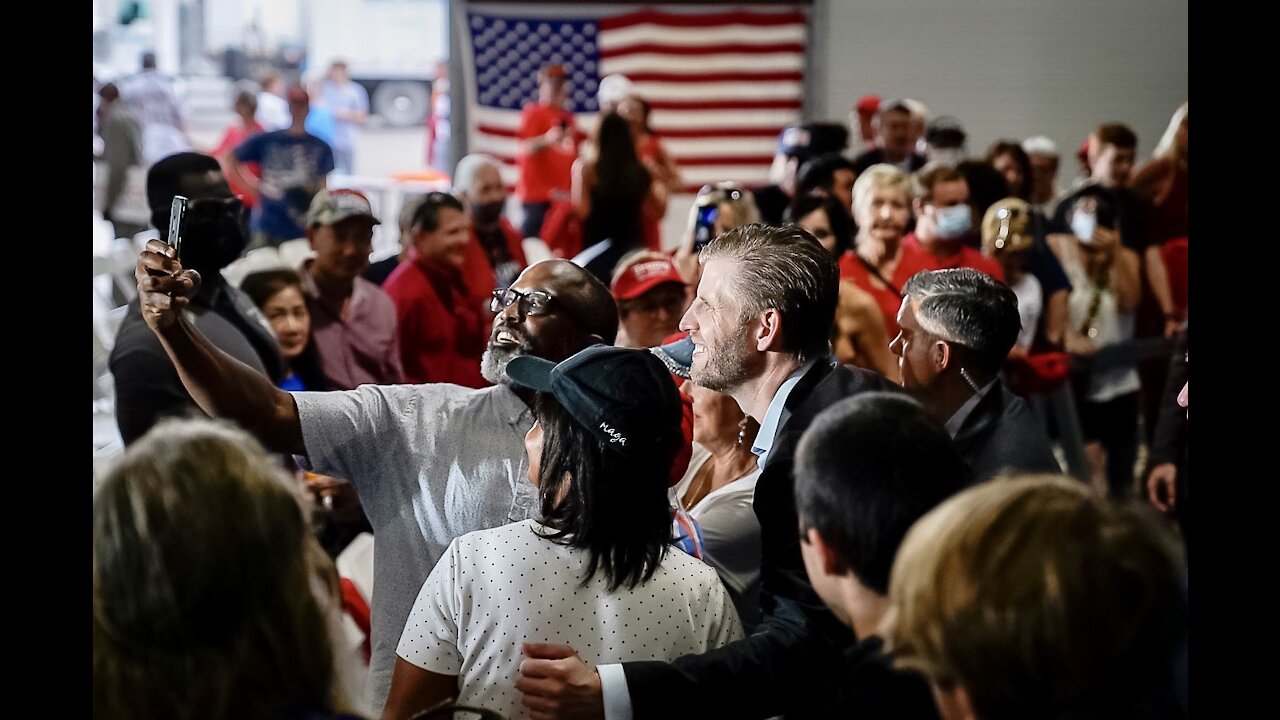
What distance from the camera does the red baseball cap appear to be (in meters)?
4.71

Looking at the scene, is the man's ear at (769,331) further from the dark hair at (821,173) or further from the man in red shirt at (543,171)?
the man in red shirt at (543,171)

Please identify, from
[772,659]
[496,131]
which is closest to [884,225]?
[772,659]

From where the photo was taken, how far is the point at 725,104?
12.2m

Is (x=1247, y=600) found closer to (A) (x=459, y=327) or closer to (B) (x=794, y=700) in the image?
(B) (x=794, y=700)

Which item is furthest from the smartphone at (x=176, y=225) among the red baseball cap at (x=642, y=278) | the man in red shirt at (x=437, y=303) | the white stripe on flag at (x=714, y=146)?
the white stripe on flag at (x=714, y=146)

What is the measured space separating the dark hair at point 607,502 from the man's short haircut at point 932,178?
3837mm

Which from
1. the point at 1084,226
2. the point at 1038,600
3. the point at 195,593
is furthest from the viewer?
the point at 1084,226

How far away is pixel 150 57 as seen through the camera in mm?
12789

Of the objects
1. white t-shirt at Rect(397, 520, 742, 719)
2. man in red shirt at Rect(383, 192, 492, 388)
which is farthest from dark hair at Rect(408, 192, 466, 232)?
white t-shirt at Rect(397, 520, 742, 719)

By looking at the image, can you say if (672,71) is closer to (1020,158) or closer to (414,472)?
(1020,158)

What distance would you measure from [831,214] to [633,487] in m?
3.86

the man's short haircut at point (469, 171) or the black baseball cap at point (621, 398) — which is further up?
the man's short haircut at point (469, 171)

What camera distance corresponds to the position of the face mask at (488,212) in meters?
7.14
